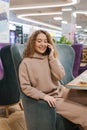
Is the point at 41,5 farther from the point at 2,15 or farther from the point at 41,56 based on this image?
the point at 41,56

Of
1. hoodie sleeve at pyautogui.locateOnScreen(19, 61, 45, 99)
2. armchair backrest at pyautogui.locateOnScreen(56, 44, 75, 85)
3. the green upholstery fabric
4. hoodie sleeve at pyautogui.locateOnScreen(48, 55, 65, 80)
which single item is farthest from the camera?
the green upholstery fabric

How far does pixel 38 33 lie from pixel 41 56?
0.71 ft

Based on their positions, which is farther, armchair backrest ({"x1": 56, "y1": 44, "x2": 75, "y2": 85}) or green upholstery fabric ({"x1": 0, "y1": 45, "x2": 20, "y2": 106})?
green upholstery fabric ({"x1": 0, "y1": 45, "x2": 20, "y2": 106})

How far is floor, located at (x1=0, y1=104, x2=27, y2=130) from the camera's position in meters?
2.97

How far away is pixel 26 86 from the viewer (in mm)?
1921

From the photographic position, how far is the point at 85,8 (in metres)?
11.3

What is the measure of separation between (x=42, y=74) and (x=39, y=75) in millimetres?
40

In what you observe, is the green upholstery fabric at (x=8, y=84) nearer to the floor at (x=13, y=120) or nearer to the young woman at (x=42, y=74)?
the floor at (x=13, y=120)

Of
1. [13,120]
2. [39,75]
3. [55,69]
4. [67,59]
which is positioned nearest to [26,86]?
[39,75]

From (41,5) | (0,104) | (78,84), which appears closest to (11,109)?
(0,104)

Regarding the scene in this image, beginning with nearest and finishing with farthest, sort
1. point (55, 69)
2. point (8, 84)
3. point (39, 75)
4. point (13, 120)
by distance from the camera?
1. point (39, 75)
2. point (55, 69)
3. point (13, 120)
4. point (8, 84)

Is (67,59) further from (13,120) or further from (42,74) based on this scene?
(13,120)

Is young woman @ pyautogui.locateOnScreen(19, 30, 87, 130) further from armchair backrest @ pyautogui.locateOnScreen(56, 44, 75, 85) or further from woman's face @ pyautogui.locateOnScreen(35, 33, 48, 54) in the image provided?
armchair backrest @ pyautogui.locateOnScreen(56, 44, 75, 85)

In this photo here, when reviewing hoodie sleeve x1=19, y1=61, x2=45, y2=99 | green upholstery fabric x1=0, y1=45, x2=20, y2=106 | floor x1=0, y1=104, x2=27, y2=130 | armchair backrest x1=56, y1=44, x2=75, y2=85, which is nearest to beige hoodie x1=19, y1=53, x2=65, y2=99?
hoodie sleeve x1=19, y1=61, x2=45, y2=99
